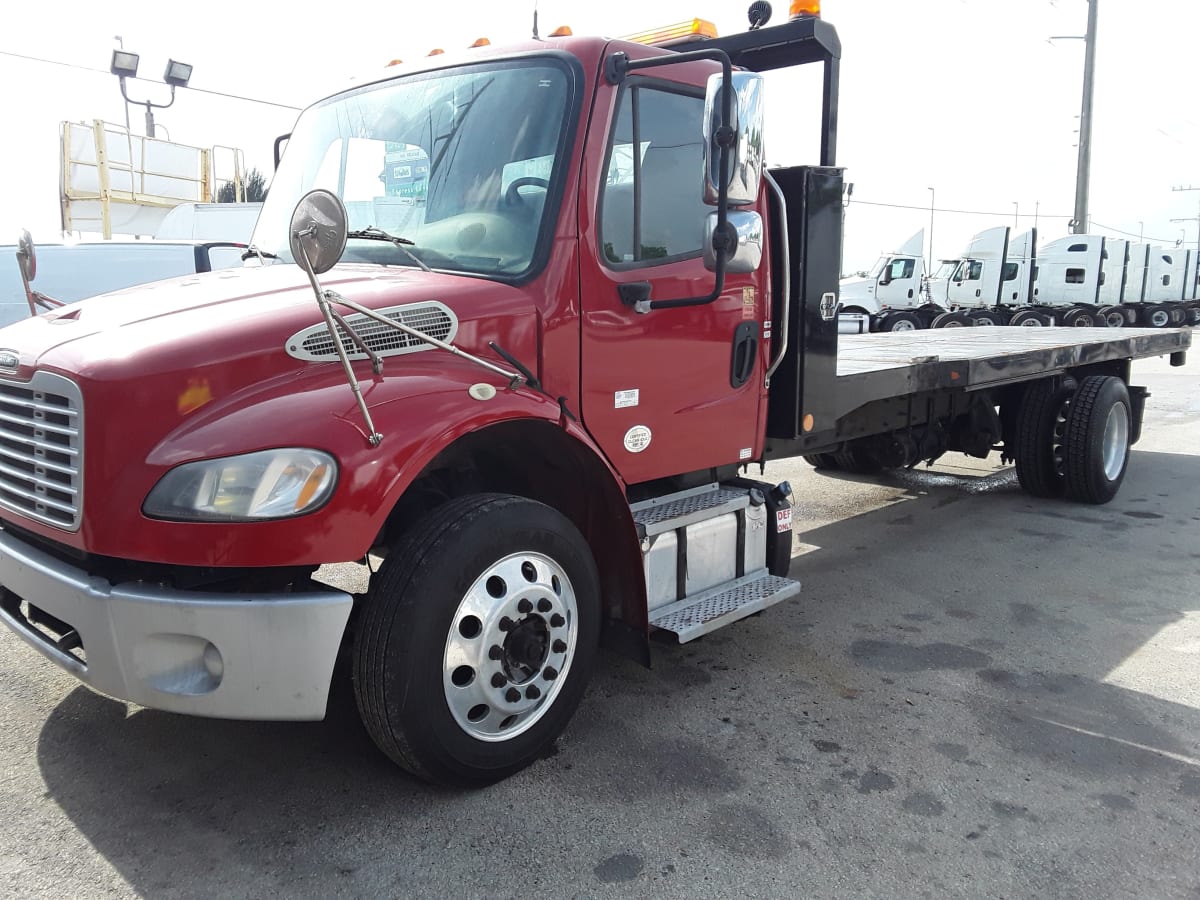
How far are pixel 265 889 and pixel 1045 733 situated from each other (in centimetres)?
278

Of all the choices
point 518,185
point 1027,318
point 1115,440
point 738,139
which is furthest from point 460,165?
point 1027,318

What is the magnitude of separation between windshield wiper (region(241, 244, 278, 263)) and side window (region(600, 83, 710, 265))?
142cm

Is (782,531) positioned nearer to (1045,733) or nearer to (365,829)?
(1045,733)

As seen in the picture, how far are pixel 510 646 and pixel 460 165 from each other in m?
1.70

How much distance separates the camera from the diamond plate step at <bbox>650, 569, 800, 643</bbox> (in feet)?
12.1

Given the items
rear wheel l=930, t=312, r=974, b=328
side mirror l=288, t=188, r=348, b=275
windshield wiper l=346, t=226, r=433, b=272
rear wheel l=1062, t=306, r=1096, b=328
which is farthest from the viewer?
rear wheel l=1062, t=306, r=1096, b=328

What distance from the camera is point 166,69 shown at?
57.0ft

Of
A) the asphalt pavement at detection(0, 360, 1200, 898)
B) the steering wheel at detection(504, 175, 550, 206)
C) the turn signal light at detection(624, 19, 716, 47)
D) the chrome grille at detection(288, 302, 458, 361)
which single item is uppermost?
the turn signal light at detection(624, 19, 716, 47)

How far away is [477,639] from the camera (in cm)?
298

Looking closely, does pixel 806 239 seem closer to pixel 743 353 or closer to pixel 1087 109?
pixel 743 353

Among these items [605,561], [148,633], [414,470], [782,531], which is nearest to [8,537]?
[148,633]

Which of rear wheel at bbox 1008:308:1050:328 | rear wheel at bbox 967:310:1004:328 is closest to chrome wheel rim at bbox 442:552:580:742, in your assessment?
rear wheel at bbox 967:310:1004:328

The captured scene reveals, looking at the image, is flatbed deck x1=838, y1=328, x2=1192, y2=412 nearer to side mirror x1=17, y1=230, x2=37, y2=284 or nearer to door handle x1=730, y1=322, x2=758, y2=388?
door handle x1=730, y1=322, x2=758, y2=388

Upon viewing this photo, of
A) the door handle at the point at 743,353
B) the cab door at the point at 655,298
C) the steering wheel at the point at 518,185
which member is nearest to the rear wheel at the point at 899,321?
the door handle at the point at 743,353
